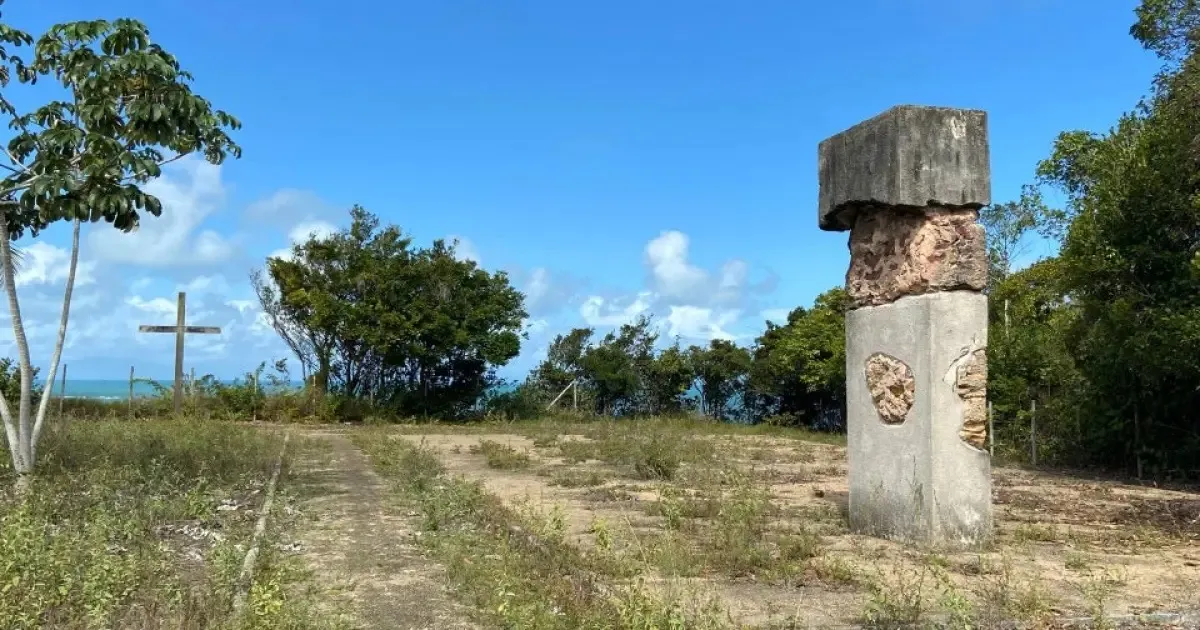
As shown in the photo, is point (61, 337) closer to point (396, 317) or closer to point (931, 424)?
point (931, 424)

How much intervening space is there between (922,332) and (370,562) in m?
4.60

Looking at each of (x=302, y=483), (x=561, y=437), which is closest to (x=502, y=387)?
(x=561, y=437)

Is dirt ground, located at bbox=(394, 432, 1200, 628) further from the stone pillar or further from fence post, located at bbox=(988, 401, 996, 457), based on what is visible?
fence post, located at bbox=(988, 401, 996, 457)

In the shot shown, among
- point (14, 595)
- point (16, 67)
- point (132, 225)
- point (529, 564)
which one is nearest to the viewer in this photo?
point (14, 595)

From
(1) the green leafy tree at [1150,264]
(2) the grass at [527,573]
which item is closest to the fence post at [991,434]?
(1) the green leafy tree at [1150,264]

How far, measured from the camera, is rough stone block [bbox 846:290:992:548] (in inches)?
268

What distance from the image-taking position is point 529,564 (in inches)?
227

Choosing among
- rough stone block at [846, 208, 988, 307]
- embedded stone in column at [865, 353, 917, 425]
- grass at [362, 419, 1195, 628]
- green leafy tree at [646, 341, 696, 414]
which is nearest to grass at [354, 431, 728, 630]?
grass at [362, 419, 1195, 628]

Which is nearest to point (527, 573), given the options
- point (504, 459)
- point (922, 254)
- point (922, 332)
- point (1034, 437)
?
point (922, 332)

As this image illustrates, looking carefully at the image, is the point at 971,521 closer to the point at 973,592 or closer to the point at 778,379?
the point at 973,592

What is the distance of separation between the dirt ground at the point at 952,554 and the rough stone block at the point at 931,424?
289 mm

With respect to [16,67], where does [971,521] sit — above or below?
below

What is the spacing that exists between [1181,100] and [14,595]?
1241cm

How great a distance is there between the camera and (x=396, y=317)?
2236 centimetres
